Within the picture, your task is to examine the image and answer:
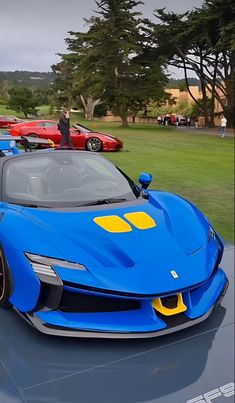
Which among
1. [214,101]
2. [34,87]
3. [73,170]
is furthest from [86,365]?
[214,101]

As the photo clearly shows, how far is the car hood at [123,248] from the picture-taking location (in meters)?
1.96

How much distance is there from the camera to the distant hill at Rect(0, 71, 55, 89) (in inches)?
308

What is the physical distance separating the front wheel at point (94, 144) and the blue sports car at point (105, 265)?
27.2ft

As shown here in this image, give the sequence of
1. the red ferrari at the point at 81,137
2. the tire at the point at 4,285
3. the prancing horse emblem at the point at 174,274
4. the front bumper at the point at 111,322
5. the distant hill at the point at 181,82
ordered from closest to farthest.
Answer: the front bumper at the point at 111,322
the prancing horse emblem at the point at 174,274
the tire at the point at 4,285
the red ferrari at the point at 81,137
the distant hill at the point at 181,82

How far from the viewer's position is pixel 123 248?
2139 millimetres

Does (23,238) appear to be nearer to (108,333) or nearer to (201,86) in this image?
(108,333)

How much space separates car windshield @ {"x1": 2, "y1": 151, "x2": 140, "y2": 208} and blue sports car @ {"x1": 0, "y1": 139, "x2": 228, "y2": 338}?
0.02m

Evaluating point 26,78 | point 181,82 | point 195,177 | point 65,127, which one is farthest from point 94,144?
point 181,82

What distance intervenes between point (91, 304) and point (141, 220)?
2.29 ft

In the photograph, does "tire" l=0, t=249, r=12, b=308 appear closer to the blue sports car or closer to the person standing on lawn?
the blue sports car

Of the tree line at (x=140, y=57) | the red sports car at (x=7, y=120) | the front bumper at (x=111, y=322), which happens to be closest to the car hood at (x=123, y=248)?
the front bumper at (x=111, y=322)

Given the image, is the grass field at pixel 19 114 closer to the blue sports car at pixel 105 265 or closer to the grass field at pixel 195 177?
the grass field at pixel 195 177

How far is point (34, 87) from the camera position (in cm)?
867

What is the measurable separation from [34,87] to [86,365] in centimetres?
768
